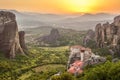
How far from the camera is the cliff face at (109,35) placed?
443ft

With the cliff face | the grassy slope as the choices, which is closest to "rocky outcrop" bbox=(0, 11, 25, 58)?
the grassy slope

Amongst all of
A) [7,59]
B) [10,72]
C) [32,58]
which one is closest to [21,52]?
[32,58]

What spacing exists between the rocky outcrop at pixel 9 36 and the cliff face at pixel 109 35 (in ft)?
130

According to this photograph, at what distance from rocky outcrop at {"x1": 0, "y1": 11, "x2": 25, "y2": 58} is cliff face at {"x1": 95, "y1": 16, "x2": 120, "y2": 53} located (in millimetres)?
39612

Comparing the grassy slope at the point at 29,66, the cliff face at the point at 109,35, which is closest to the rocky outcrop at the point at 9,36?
the grassy slope at the point at 29,66

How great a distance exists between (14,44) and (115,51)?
44779mm

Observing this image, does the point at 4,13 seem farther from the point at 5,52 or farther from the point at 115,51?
the point at 115,51

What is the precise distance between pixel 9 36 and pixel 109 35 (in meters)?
44.5

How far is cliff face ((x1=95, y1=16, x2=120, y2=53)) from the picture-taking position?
443 feet

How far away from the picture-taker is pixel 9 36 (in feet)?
454

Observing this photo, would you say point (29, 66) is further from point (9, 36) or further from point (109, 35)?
point (109, 35)

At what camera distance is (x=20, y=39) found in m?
155

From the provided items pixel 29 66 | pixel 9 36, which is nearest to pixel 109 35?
pixel 29 66

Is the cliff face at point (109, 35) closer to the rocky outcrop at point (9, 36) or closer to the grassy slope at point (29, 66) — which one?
the grassy slope at point (29, 66)
